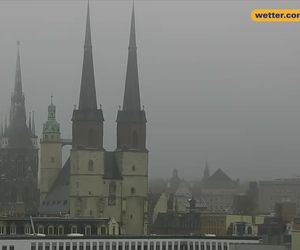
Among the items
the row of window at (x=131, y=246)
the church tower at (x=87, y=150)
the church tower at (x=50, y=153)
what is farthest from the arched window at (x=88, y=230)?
the church tower at (x=50, y=153)

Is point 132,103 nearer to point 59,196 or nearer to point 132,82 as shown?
point 132,82

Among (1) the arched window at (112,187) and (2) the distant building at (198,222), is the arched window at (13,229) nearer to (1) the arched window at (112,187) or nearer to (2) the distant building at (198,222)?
(1) the arched window at (112,187)

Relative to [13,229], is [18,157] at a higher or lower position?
higher

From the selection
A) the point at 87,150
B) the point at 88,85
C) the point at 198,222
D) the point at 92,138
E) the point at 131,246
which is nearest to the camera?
the point at 131,246

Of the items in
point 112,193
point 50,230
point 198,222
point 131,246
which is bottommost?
point 131,246

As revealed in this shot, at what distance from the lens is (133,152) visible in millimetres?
78125

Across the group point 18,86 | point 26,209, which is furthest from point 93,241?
point 18,86

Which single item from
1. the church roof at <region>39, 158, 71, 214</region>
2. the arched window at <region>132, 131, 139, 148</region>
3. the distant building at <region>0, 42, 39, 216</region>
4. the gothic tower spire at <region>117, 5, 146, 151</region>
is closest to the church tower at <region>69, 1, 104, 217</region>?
the gothic tower spire at <region>117, 5, 146, 151</region>

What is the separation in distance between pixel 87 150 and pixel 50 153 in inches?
495

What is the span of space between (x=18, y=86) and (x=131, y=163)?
2760cm

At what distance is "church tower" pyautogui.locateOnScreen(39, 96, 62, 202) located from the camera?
8738 cm

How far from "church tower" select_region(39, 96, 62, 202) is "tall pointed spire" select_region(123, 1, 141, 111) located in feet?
37.9

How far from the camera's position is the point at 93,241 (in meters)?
60.3

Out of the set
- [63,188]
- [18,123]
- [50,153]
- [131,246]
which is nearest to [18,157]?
[18,123]
